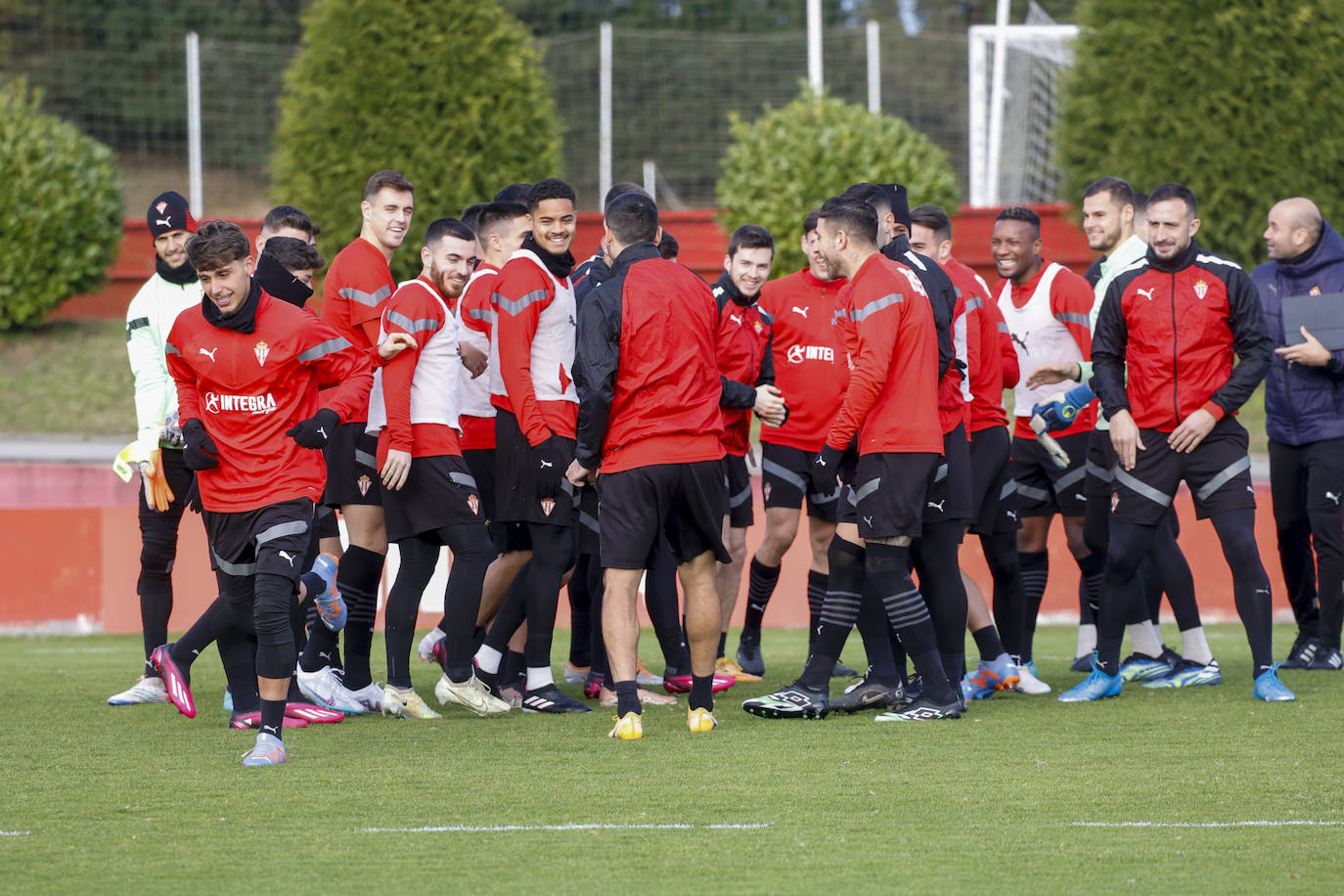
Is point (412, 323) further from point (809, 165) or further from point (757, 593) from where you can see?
point (809, 165)

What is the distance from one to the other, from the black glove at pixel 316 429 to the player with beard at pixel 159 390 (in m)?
1.77

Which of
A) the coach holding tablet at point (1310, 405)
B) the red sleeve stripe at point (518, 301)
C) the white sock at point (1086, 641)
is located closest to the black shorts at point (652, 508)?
the red sleeve stripe at point (518, 301)

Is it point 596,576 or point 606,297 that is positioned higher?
point 606,297

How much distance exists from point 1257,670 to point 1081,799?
258cm

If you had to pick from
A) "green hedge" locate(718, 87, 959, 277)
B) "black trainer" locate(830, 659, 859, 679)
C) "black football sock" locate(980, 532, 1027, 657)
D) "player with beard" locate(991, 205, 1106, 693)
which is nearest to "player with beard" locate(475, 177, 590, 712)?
"black trainer" locate(830, 659, 859, 679)

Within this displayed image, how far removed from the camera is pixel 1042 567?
28.5 ft

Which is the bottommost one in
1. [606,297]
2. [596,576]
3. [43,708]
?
[43,708]

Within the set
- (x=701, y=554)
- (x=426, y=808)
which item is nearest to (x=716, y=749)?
(x=701, y=554)

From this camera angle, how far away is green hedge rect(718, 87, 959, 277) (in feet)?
55.9

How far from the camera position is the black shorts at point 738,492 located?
8.34 m

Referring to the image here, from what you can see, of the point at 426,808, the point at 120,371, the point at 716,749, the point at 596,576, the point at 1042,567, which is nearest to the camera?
the point at 426,808

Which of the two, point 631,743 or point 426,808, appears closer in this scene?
point 426,808

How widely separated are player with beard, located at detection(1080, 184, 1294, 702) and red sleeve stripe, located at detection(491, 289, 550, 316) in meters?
2.64

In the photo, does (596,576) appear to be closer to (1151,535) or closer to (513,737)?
(513,737)
